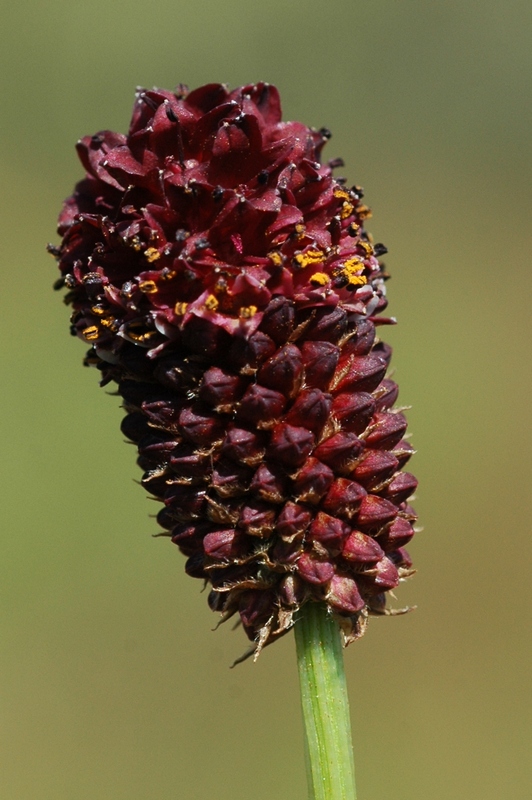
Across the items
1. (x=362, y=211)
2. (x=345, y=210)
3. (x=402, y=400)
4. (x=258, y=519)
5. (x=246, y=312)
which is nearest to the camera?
(x=246, y=312)

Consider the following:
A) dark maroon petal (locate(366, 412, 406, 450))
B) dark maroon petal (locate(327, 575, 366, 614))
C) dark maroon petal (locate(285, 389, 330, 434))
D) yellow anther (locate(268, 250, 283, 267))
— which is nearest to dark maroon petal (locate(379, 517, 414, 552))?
dark maroon petal (locate(327, 575, 366, 614))

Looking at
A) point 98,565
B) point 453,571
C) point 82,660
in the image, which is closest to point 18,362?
point 98,565

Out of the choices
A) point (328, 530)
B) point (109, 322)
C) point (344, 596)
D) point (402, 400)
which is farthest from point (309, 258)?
point (402, 400)

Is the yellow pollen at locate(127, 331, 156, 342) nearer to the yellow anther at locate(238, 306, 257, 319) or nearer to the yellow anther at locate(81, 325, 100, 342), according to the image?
the yellow anther at locate(81, 325, 100, 342)

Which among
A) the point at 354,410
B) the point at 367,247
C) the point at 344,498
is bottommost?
the point at 344,498

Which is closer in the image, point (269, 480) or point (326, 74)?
point (269, 480)

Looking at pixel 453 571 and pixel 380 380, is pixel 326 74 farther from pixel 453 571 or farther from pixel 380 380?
pixel 380 380

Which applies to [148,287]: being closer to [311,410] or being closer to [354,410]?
[311,410]
